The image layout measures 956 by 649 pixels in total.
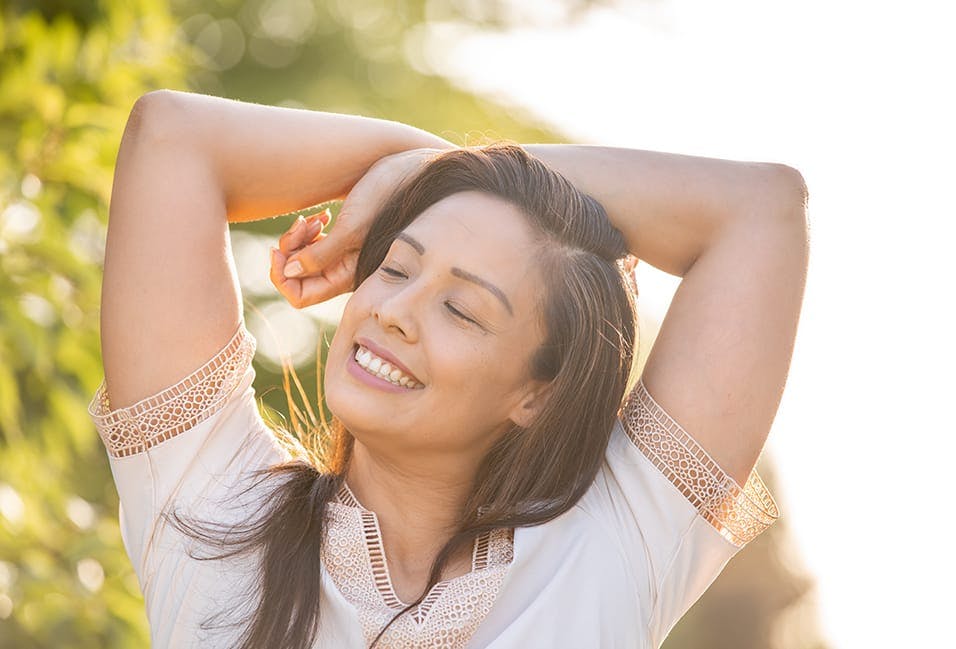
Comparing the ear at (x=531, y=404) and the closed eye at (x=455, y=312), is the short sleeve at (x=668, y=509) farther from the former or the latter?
the closed eye at (x=455, y=312)

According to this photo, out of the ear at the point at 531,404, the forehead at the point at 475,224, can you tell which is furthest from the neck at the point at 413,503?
the forehead at the point at 475,224

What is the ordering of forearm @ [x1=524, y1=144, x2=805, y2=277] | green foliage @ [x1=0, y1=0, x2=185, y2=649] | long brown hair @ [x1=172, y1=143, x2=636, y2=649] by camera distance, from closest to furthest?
long brown hair @ [x1=172, y1=143, x2=636, y2=649] < forearm @ [x1=524, y1=144, x2=805, y2=277] < green foliage @ [x1=0, y1=0, x2=185, y2=649]

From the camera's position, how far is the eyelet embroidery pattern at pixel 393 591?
1729 mm

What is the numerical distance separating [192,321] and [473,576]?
521 millimetres

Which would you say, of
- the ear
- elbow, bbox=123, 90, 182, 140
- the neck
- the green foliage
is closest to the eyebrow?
the ear

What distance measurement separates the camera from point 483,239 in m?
1.80

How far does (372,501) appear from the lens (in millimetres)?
1870

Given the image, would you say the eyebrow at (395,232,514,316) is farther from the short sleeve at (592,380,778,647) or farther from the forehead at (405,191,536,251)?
the short sleeve at (592,380,778,647)

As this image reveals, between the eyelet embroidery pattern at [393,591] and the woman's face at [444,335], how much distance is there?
0.44 feet

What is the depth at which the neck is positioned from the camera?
6.04 feet

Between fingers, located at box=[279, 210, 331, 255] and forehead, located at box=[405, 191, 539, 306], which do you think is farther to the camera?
fingers, located at box=[279, 210, 331, 255]

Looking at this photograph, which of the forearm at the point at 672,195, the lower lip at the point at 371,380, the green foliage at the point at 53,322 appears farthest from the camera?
the green foliage at the point at 53,322

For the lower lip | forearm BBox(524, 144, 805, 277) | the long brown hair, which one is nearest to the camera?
the lower lip

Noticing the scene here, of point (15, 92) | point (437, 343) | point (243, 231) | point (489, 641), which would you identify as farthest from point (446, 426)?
point (243, 231)
